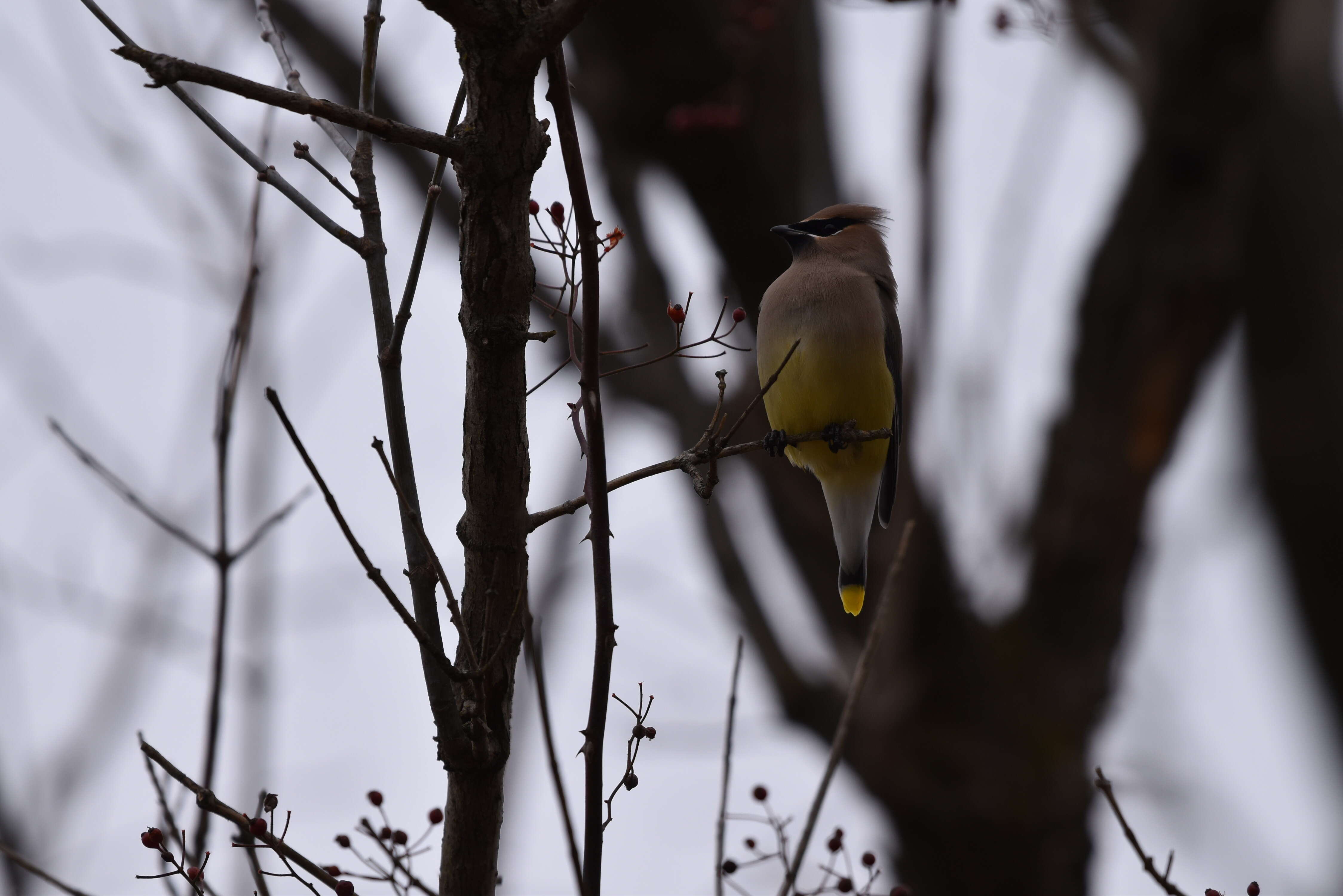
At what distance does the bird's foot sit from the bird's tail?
20.5 inches

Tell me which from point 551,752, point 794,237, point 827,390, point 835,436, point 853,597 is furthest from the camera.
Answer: point 794,237

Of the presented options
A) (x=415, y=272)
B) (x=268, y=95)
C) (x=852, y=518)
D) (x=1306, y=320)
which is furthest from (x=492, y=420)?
(x=1306, y=320)

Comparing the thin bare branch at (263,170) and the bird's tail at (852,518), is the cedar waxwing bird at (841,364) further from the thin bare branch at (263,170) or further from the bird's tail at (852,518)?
the thin bare branch at (263,170)

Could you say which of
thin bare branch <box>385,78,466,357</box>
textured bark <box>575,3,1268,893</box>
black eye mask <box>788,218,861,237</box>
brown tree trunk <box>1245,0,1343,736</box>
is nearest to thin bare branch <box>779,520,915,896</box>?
thin bare branch <box>385,78,466,357</box>

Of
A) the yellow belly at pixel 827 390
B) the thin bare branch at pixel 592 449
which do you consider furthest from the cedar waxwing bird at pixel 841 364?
the thin bare branch at pixel 592 449

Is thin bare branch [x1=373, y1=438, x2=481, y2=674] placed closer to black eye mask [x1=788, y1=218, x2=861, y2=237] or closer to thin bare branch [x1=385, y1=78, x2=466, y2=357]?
thin bare branch [x1=385, y1=78, x2=466, y2=357]

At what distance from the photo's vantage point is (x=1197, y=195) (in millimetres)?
6785

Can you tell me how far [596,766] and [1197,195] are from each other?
5875 millimetres

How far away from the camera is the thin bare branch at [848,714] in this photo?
7.58ft

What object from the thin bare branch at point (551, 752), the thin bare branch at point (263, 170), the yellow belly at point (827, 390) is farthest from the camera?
the yellow belly at point (827, 390)

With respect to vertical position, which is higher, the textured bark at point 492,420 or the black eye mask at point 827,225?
the black eye mask at point 827,225

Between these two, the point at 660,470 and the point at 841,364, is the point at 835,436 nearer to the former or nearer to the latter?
the point at 841,364

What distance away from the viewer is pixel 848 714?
2.48 m

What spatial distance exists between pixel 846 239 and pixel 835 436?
1.38 meters
